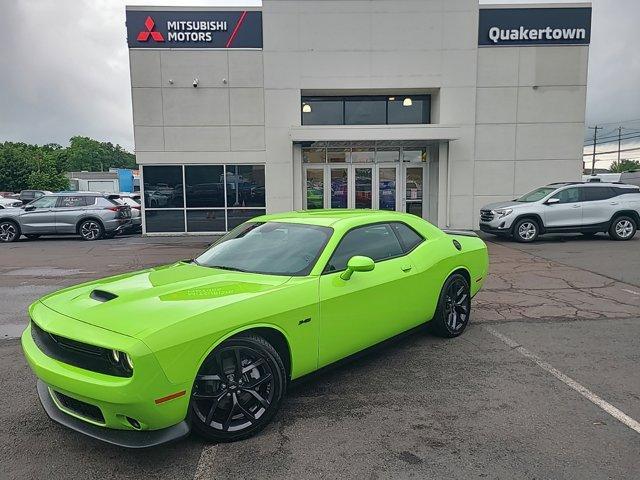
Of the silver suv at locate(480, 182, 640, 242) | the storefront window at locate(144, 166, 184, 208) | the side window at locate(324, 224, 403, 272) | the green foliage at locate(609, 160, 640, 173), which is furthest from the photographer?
the green foliage at locate(609, 160, 640, 173)

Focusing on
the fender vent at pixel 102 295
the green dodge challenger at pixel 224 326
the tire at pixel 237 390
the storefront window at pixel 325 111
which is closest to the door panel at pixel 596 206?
the storefront window at pixel 325 111

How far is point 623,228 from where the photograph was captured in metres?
14.2

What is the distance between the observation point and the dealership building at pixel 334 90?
16750 mm

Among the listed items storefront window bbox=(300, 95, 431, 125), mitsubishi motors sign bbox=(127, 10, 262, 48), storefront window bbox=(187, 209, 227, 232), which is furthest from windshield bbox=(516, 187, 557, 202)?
mitsubishi motors sign bbox=(127, 10, 262, 48)

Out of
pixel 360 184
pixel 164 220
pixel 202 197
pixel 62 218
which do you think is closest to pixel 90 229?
pixel 62 218

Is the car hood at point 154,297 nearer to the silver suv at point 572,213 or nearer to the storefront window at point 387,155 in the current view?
the silver suv at point 572,213

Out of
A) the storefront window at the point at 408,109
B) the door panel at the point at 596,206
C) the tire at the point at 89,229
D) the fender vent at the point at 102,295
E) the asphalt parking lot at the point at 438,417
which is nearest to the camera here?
the asphalt parking lot at the point at 438,417

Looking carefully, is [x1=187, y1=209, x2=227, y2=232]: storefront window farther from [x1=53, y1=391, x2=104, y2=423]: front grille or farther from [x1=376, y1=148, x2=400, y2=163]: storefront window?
[x1=53, y1=391, x2=104, y2=423]: front grille

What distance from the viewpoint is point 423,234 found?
5.21 meters

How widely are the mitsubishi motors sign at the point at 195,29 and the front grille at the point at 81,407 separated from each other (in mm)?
15886

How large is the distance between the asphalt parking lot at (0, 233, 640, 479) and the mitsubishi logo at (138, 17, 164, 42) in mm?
13189

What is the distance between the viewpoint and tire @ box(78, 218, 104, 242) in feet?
52.2

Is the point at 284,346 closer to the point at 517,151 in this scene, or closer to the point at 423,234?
the point at 423,234

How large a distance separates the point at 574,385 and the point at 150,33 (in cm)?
1736
